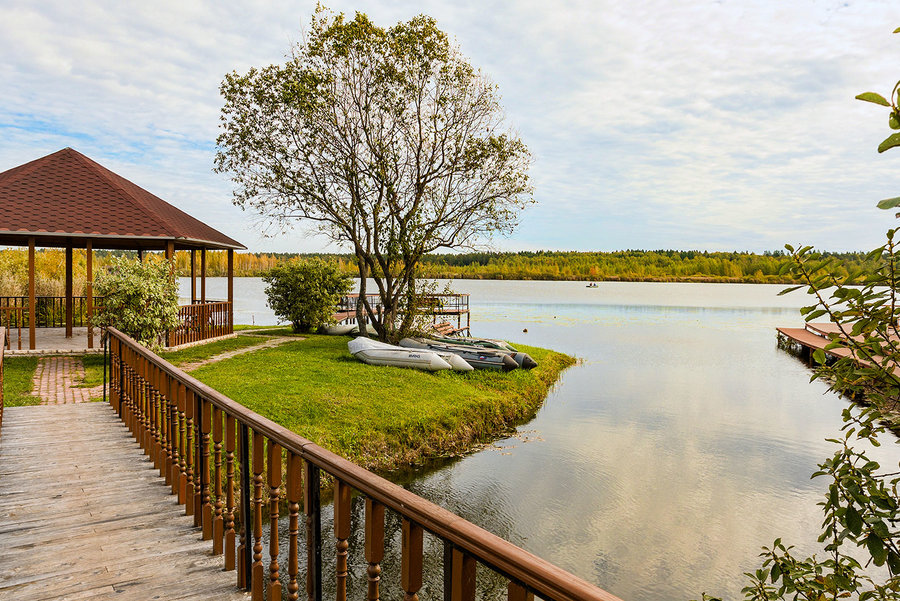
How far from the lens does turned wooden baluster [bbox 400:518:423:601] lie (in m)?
1.56

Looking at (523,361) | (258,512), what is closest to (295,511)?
(258,512)

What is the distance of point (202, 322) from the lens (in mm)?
16672

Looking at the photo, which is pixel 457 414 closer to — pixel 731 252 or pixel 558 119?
pixel 558 119

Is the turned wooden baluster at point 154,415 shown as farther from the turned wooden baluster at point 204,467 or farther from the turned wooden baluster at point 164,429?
the turned wooden baluster at point 204,467

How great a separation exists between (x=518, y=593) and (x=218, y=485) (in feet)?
8.48

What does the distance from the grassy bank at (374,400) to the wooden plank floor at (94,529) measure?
13.5ft

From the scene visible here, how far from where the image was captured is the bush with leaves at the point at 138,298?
12.1 meters

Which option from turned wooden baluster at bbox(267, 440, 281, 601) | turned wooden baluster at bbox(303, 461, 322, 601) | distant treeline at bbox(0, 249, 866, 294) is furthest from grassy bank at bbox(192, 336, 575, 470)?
distant treeline at bbox(0, 249, 866, 294)

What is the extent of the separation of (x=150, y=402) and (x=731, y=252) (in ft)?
366

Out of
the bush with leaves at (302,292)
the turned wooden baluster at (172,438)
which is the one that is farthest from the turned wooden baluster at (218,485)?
the bush with leaves at (302,292)

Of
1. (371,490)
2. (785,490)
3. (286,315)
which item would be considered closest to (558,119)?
(286,315)

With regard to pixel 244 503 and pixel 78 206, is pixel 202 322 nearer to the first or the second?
pixel 78 206

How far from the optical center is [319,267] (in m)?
23.1

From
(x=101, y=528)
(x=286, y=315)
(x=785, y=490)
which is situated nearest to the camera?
(x=101, y=528)
